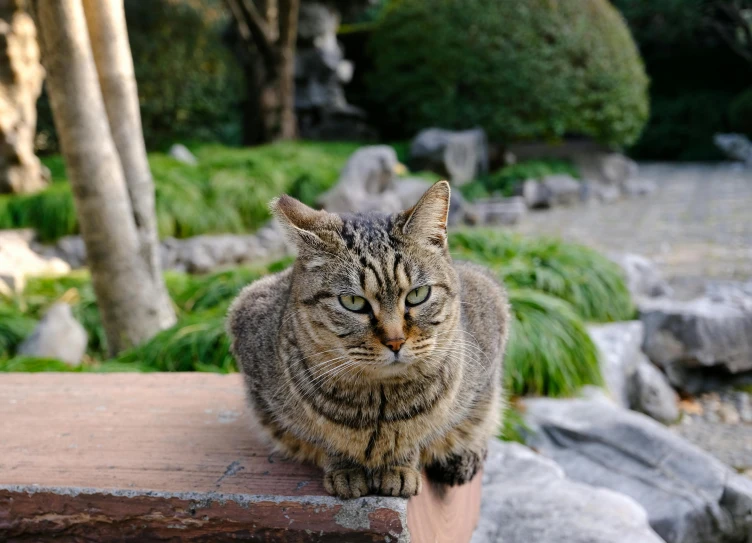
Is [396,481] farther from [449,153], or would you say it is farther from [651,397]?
[449,153]

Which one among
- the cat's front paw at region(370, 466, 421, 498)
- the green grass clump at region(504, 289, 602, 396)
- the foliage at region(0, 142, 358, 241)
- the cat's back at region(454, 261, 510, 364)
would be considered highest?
the cat's back at region(454, 261, 510, 364)

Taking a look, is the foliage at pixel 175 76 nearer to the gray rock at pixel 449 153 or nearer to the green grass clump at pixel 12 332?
the gray rock at pixel 449 153

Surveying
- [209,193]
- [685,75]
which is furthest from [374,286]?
[685,75]

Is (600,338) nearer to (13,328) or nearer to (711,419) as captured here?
(711,419)

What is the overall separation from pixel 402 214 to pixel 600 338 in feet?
10.7

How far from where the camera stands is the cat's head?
5.66ft

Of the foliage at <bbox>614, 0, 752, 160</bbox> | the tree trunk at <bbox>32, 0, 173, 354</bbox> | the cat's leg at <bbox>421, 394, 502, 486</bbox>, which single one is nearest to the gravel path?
the cat's leg at <bbox>421, 394, 502, 486</bbox>

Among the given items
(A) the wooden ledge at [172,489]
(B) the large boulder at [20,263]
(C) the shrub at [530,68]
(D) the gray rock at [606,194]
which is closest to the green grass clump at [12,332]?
(B) the large boulder at [20,263]

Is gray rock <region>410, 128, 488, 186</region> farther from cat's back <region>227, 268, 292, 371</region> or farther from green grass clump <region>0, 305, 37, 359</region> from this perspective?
cat's back <region>227, 268, 292, 371</region>

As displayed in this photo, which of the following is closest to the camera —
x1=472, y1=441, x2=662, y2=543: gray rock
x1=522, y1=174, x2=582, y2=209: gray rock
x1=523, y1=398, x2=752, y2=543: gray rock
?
x1=472, y1=441, x2=662, y2=543: gray rock

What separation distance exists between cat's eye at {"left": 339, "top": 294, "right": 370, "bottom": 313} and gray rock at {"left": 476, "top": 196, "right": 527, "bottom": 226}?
8.14m

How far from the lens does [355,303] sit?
1.76m

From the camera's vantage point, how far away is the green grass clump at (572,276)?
5230mm

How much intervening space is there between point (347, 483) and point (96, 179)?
280 cm
